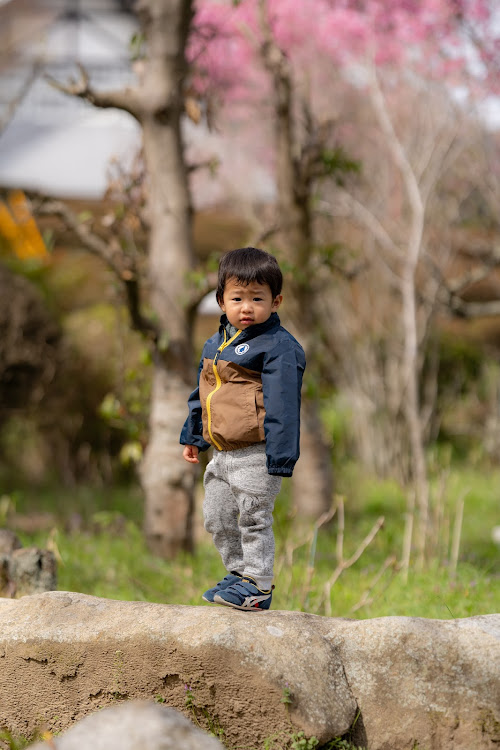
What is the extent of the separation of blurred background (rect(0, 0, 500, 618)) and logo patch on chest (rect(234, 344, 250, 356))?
1.19 m

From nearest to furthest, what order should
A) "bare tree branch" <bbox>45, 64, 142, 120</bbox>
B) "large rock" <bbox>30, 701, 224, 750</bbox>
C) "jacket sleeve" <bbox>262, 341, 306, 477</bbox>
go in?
"large rock" <bbox>30, 701, 224, 750</bbox>, "jacket sleeve" <bbox>262, 341, 306, 477</bbox>, "bare tree branch" <bbox>45, 64, 142, 120</bbox>

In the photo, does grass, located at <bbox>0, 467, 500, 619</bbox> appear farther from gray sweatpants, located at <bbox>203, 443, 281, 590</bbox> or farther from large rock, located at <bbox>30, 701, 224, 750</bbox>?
large rock, located at <bbox>30, 701, 224, 750</bbox>

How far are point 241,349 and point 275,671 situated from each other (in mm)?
921

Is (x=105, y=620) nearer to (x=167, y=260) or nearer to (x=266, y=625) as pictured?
(x=266, y=625)

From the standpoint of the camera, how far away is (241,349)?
2.28 metres

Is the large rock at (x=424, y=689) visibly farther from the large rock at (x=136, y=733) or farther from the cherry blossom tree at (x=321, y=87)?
the cherry blossom tree at (x=321, y=87)

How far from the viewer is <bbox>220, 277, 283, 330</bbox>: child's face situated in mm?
2240

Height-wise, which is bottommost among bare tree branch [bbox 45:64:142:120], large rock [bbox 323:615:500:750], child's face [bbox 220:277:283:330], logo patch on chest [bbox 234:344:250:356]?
large rock [bbox 323:615:500:750]

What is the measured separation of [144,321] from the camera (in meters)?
4.09

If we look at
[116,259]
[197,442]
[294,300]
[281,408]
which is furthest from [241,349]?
[294,300]

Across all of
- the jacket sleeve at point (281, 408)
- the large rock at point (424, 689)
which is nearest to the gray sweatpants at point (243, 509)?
the jacket sleeve at point (281, 408)

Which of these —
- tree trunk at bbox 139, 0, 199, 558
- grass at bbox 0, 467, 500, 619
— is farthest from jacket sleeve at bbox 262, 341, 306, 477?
tree trunk at bbox 139, 0, 199, 558

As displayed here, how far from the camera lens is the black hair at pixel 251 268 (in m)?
2.21

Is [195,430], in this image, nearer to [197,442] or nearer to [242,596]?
[197,442]
